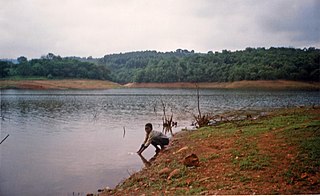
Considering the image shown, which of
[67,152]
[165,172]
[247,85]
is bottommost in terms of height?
[67,152]

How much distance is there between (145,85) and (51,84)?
30.9m

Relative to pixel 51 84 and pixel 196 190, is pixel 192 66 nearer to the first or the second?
pixel 51 84

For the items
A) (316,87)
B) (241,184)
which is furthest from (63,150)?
(316,87)

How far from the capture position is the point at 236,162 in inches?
211

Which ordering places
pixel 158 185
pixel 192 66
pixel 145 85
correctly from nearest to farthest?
pixel 158 185 → pixel 192 66 → pixel 145 85

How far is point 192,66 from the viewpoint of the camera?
4188cm

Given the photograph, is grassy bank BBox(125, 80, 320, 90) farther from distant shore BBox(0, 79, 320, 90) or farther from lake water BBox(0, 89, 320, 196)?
lake water BBox(0, 89, 320, 196)

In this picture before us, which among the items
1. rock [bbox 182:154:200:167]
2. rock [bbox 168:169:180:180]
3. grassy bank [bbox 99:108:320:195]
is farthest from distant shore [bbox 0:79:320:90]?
rock [bbox 168:169:180:180]

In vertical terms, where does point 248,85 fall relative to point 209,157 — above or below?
above

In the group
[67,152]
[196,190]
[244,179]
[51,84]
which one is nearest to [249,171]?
[244,179]

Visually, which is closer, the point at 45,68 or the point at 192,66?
the point at 45,68

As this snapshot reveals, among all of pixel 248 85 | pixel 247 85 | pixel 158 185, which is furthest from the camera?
pixel 247 85

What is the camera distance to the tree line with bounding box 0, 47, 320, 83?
31.9 feet

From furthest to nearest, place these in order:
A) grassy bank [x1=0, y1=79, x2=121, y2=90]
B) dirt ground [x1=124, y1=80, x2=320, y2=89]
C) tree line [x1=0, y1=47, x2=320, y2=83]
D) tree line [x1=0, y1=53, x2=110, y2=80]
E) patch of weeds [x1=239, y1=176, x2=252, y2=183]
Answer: grassy bank [x1=0, y1=79, x2=121, y2=90] → dirt ground [x1=124, y1=80, x2=320, y2=89] → tree line [x1=0, y1=47, x2=320, y2=83] → tree line [x1=0, y1=53, x2=110, y2=80] → patch of weeds [x1=239, y1=176, x2=252, y2=183]
